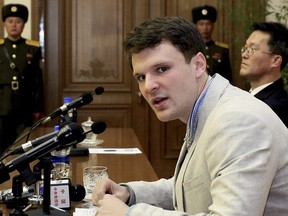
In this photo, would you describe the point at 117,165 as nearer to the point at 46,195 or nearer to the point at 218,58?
the point at 46,195

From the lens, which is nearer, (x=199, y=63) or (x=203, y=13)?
(x=199, y=63)

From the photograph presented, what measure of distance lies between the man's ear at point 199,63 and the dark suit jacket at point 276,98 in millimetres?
1575

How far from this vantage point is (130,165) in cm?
273

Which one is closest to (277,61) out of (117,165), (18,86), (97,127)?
(117,165)

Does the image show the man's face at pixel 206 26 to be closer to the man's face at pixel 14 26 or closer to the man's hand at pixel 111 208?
the man's face at pixel 14 26

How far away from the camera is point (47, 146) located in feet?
4.56

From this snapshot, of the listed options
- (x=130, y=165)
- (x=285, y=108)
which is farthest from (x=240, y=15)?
(x=130, y=165)

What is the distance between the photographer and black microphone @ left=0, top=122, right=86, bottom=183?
1368mm

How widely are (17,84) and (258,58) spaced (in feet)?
9.45

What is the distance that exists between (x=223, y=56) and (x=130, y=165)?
10.7 feet

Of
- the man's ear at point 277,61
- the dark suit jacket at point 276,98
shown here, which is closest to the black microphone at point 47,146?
the dark suit jacket at point 276,98

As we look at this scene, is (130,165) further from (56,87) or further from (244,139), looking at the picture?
(56,87)

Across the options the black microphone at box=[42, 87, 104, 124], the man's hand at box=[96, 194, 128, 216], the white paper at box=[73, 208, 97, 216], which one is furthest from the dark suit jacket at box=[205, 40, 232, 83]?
the man's hand at box=[96, 194, 128, 216]

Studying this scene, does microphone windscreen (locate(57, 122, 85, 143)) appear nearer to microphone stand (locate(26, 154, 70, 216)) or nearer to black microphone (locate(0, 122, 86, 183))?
black microphone (locate(0, 122, 86, 183))
